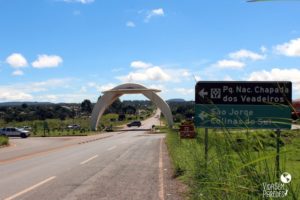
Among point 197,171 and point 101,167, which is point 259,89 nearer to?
point 197,171

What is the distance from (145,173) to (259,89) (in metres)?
5.94

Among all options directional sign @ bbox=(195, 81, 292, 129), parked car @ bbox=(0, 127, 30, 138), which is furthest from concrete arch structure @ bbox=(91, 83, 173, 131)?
directional sign @ bbox=(195, 81, 292, 129)

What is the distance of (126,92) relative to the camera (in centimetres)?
8538

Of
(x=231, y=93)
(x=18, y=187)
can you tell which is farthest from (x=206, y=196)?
(x=18, y=187)

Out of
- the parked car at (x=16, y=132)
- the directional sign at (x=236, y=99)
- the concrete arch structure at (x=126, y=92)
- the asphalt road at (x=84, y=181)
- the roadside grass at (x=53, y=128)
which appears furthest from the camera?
the concrete arch structure at (x=126, y=92)

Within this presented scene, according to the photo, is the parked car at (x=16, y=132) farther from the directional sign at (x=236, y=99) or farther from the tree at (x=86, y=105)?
the tree at (x=86, y=105)

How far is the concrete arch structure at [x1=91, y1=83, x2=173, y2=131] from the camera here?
277 ft

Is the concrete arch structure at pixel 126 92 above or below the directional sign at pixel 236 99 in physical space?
above

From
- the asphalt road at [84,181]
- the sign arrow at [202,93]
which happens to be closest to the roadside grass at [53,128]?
the asphalt road at [84,181]

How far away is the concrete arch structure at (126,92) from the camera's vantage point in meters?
84.4

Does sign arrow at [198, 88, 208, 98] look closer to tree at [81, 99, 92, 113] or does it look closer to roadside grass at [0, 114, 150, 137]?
roadside grass at [0, 114, 150, 137]

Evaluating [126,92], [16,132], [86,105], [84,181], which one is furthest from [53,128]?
[86,105]

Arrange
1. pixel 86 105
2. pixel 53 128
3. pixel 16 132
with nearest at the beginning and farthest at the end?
1. pixel 16 132
2. pixel 53 128
3. pixel 86 105

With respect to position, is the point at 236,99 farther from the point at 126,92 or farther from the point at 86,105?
the point at 86,105
